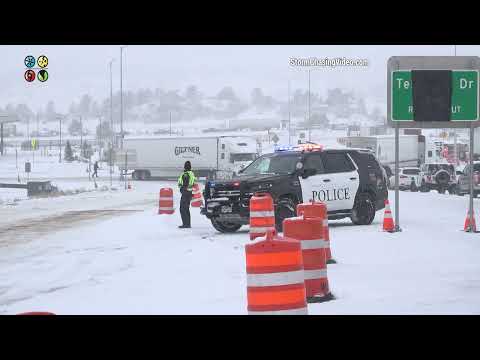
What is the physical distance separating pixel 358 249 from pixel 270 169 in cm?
518

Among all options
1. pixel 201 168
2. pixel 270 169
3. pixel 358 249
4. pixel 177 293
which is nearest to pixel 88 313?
pixel 177 293

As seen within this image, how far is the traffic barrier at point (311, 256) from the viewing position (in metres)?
10.9

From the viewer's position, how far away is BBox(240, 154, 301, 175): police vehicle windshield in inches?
840

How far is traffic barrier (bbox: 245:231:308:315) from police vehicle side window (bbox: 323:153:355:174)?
13368 millimetres

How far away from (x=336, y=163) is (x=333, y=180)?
593 mm

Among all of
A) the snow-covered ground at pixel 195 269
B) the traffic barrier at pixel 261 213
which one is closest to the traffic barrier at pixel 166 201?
the snow-covered ground at pixel 195 269

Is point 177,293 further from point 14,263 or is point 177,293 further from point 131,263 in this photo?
point 14,263

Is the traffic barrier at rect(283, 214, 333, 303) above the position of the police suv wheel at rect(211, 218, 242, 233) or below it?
above

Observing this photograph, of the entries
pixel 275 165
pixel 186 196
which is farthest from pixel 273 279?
pixel 186 196

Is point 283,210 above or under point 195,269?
above

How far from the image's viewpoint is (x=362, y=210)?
22.3 metres

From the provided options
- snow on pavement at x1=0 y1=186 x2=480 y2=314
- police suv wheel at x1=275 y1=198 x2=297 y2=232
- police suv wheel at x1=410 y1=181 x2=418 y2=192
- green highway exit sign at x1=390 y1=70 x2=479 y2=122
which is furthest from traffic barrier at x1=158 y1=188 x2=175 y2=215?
police suv wheel at x1=410 y1=181 x2=418 y2=192

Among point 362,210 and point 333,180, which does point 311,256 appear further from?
point 362,210

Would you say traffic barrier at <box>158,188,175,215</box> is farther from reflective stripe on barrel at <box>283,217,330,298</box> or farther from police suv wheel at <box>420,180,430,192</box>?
police suv wheel at <box>420,180,430,192</box>
